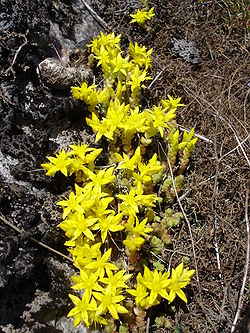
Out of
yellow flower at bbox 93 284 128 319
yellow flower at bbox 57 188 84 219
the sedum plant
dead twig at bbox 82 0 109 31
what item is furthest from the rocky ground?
yellow flower at bbox 93 284 128 319

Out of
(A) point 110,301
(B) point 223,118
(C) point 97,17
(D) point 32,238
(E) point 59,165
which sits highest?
(C) point 97,17

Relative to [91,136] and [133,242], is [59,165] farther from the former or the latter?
[133,242]

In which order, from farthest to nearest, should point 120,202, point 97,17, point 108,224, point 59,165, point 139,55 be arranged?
point 97,17
point 139,55
point 120,202
point 59,165
point 108,224

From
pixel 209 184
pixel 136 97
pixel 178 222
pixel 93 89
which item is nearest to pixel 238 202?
pixel 209 184

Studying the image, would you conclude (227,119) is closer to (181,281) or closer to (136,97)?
(136,97)

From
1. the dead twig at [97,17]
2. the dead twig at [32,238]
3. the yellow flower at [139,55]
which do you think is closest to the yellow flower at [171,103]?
the yellow flower at [139,55]

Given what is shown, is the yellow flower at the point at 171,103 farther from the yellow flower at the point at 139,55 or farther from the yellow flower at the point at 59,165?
the yellow flower at the point at 59,165

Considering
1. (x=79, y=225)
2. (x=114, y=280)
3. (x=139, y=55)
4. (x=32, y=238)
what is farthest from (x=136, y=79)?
(x=114, y=280)
